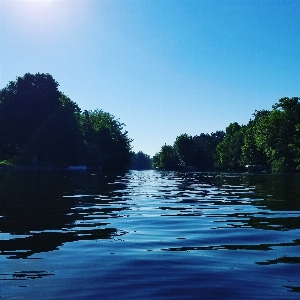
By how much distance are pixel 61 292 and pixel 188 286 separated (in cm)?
143

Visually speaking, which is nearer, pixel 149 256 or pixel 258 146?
pixel 149 256

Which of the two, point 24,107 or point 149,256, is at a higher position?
point 24,107

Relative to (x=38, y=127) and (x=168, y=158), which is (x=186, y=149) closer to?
(x=168, y=158)

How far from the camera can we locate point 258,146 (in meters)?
94.0

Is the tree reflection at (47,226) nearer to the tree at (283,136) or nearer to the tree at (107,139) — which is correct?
the tree at (283,136)

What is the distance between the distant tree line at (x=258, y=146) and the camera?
80994 millimetres

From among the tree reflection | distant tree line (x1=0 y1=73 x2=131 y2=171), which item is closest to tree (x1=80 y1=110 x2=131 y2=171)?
distant tree line (x1=0 y1=73 x2=131 y2=171)

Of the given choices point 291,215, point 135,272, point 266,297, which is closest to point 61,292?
point 135,272

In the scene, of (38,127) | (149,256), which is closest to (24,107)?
(38,127)

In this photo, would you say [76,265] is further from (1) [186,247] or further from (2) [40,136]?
(2) [40,136]

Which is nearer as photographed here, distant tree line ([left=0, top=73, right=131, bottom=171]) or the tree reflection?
the tree reflection

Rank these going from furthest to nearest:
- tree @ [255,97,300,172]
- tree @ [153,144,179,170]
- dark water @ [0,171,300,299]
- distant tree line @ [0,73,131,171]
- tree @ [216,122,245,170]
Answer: tree @ [153,144,179,170] < tree @ [216,122,245,170] < tree @ [255,97,300,172] < distant tree line @ [0,73,131,171] < dark water @ [0,171,300,299]

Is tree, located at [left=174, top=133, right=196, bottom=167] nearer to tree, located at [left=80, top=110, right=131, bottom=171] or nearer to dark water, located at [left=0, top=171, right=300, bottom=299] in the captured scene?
tree, located at [left=80, top=110, right=131, bottom=171]

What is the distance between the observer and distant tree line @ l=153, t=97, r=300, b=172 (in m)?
81.0
